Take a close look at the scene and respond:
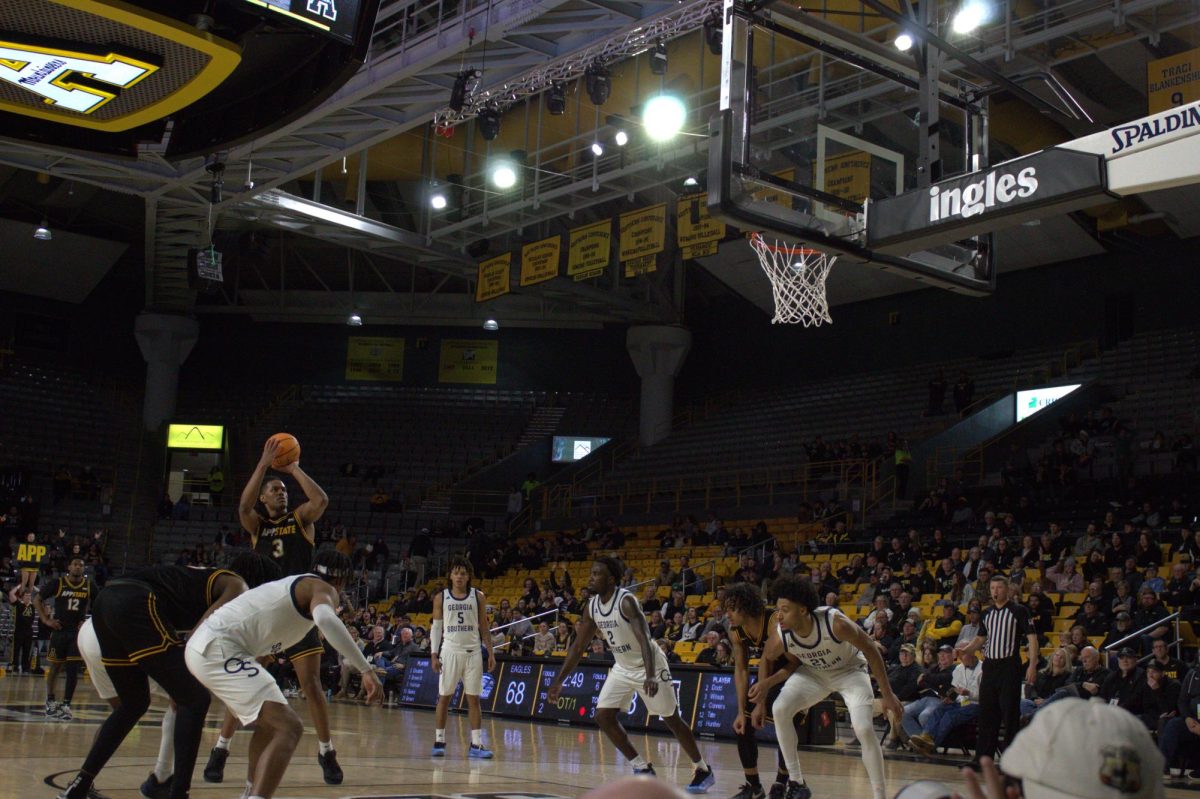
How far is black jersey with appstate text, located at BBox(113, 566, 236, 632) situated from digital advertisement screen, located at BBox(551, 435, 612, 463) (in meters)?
31.0

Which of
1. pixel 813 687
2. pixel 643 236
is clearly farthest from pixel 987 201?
pixel 643 236

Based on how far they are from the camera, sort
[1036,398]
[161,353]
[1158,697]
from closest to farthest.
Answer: [1158,697], [1036,398], [161,353]

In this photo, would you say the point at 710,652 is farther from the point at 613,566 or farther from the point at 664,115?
the point at 664,115

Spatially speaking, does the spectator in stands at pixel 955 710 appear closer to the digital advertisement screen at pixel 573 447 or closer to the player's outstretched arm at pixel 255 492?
the player's outstretched arm at pixel 255 492

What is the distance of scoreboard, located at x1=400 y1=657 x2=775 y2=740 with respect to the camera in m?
15.4

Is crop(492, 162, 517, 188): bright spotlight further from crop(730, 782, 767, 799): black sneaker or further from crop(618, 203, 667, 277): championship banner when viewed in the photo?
crop(730, 782, 767, 799): black sneaker

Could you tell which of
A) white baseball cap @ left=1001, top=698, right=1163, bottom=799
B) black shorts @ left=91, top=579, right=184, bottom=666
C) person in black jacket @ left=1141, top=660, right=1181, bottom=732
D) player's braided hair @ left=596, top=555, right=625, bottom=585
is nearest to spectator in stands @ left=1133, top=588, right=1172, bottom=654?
person in black jacket @ left=1141, top=660, right=1181, bottom=732

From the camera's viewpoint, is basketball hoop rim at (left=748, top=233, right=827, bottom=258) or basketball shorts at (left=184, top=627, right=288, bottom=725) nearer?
basketball shorts at (left=184, top=627, right=288, bottom=725)

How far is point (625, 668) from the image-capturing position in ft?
33.8

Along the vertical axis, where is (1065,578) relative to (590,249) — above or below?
below

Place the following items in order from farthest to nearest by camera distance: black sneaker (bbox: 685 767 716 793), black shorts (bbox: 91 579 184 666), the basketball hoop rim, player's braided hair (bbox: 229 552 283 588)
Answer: the basketball hoop rim → black sneaker (bbox: 685 767 716 793) → player's braided hair (bbox: 229 552 283 588) → black shorts (bbox: 91 579 184 666)

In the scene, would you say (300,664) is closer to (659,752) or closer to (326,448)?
(659,752)

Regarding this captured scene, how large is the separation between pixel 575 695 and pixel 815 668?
9.27 metres

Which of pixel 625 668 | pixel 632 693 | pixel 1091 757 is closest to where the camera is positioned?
pixel 1091 757
